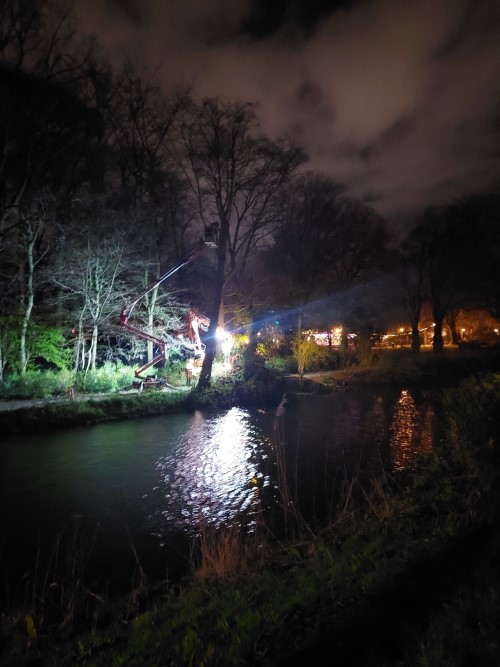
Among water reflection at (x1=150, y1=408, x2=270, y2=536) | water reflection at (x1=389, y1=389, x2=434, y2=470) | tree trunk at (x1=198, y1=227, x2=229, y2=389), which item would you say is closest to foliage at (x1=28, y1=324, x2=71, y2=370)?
tree trunk at (x1=198, y1=227, x2=229, y2=389)

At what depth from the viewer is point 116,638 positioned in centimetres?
368

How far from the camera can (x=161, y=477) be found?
9.52m

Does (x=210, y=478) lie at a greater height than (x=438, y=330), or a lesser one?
lesser

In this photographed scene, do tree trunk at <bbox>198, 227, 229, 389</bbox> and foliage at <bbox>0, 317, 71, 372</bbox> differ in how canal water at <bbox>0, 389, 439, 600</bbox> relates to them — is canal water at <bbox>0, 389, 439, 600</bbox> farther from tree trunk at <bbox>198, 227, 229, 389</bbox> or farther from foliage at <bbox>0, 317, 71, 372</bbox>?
foliage at <bbox>0, 317, 71, 372</bbox>

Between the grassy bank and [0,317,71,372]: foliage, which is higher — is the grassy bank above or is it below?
below

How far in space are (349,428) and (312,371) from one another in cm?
1384

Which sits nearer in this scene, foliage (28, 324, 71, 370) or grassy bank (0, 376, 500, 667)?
grassy bank (0, 376, 500, 667)

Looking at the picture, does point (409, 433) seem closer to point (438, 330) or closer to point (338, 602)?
point (338, 602)

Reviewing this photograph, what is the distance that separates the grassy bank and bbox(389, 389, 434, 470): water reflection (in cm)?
464

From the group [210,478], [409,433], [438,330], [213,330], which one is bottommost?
[210,478]

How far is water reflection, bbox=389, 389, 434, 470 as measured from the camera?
1059 cm

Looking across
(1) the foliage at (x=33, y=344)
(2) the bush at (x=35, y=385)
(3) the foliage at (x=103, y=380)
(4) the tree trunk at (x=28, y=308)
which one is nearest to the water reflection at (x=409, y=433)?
(3) the foliage at (x=103, y=380)

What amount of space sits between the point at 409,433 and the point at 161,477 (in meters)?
8.15

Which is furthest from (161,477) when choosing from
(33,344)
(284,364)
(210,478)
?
(284,364)
